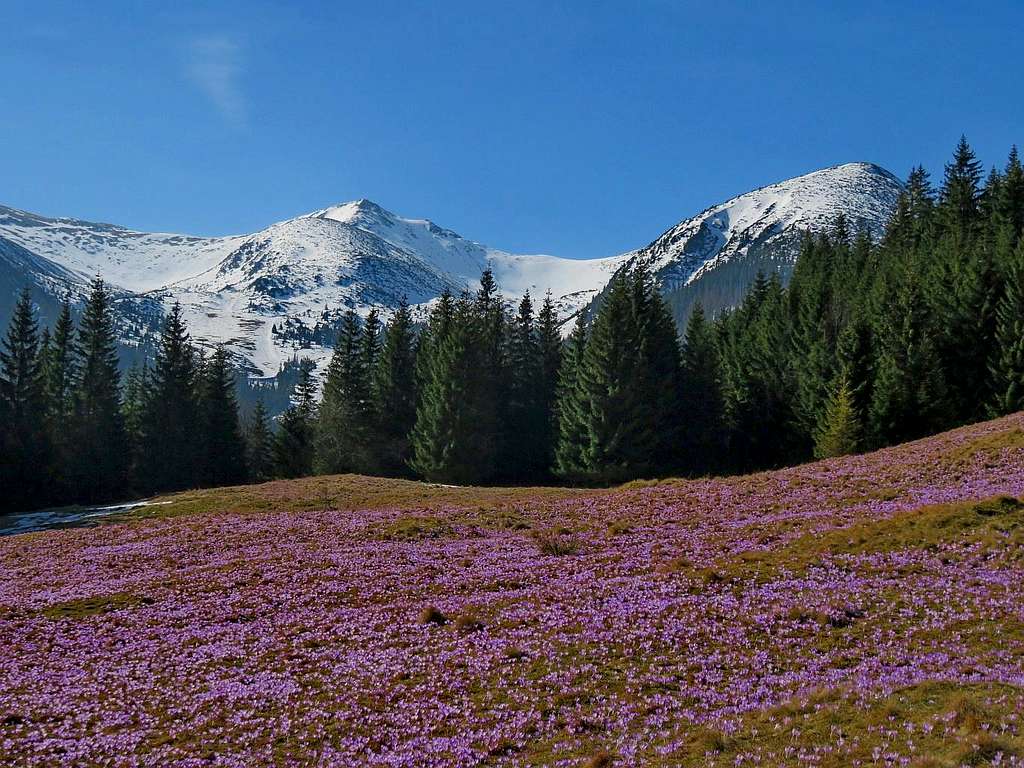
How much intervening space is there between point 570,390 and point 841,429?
88.6 ft

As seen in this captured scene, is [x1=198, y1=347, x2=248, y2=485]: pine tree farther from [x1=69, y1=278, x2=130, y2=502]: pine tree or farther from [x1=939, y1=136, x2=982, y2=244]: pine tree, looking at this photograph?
[x1=939, y1=136, x2=982, y2=244]: pine tree

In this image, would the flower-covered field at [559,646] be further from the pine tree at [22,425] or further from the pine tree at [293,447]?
the pine tree at [293,447]

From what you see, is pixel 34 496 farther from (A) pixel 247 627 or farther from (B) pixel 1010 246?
(B) pixel 1010 246

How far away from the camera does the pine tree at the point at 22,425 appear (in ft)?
218

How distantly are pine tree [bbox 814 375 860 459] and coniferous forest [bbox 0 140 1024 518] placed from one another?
0.17 meters

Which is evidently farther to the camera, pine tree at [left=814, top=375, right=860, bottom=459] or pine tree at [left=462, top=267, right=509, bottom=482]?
pine tree at [left=462, top=267, right=509, bottom=482]

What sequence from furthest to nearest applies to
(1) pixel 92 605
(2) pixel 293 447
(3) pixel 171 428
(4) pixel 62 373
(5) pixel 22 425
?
(2) pixel 293 447
(3) pixel 171 428
(4) pixel 62 373
(5) pixel 22 425
(1) pixel 92 605

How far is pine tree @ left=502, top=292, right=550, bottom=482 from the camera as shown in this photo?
7750 cm

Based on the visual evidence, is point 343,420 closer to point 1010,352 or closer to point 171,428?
point 171,428

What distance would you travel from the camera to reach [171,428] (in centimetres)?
7981

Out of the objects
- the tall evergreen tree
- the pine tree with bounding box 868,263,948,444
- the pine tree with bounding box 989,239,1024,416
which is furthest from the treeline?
the pine tree with bounding box 989,239,1024,416

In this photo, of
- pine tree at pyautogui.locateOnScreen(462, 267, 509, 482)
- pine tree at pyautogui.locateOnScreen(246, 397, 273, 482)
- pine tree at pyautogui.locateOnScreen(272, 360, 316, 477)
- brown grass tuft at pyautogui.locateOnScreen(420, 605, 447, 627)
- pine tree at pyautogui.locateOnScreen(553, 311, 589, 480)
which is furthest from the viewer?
pine tree at pyautogui.locateOnScreen(246, 397, 273, 482)

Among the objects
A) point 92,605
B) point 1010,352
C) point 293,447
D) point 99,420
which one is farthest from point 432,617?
point 293,447

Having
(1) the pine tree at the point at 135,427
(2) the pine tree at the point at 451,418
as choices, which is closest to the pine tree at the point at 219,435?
(1) the pine tree at the point at 135,427
